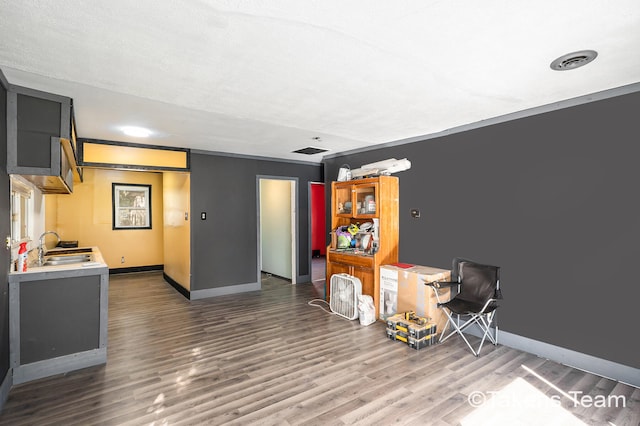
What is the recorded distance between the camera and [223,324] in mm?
4363

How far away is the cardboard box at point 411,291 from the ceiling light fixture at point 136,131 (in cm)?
374

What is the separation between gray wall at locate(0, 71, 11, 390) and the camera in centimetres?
254

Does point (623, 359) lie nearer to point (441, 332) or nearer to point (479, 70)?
point (441, 332)

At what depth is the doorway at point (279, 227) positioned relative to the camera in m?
6.73

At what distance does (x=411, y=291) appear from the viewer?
4.10 metres

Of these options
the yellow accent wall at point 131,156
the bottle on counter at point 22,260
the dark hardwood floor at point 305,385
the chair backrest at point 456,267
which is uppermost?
the yellow accent wall at point 131,156

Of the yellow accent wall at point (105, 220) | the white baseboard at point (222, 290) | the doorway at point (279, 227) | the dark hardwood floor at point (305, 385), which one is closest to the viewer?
the dark hardwood floor at point (305, 385)

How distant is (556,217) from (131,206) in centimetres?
837

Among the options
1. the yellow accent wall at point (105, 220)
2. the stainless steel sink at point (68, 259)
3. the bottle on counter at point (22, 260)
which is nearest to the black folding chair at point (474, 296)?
the bottle on counter at point (22, 260)

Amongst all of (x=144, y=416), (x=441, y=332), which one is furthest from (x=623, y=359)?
(x=144, y=416)

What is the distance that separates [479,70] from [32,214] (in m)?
5.44

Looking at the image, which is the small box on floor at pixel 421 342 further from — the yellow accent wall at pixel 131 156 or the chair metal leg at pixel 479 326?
the yellow accent wall at pixel 131 156

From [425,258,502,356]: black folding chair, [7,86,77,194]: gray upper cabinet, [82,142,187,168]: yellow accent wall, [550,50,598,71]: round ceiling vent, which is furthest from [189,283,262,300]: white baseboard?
[550,50,598,71]: round ceiling vent

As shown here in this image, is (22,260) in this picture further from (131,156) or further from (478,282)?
(478,282)
